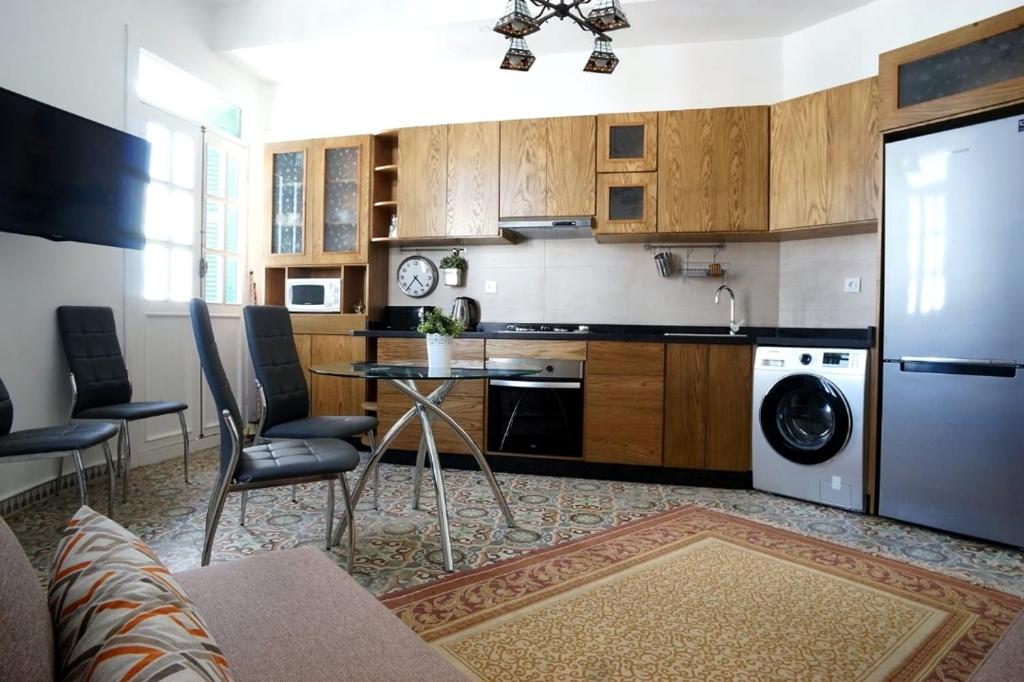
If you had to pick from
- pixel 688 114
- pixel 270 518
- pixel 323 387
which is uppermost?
pixel 688 114

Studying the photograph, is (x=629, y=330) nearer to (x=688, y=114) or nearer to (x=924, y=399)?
(x=688, y=114)

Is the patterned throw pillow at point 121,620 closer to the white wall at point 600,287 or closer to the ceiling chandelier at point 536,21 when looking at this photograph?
the ceiling chandelier at point 536,21

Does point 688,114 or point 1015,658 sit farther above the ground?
point 688,114

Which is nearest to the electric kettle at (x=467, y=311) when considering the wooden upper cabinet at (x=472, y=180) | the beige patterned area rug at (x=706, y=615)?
the wooden upper cabinet at (x=472, y=180)

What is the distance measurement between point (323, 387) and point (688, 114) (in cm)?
325

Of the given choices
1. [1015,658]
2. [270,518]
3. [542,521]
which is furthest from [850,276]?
[270,518]

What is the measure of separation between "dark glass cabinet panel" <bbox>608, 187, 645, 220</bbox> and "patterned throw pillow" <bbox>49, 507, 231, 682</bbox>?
373cm

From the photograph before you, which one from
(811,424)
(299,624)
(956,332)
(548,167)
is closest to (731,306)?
(811,424)

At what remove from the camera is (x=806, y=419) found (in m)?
3.46

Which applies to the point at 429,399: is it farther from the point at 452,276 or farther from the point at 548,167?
the point at 548,167

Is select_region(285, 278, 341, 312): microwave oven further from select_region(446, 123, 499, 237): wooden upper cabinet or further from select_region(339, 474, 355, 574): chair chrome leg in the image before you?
select_region(339, 474, 355, 574): chair chrome leg

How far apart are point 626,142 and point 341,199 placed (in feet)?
7.35

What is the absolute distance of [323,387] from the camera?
14.8 ft

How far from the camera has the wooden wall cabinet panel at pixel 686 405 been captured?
12.2 feet
